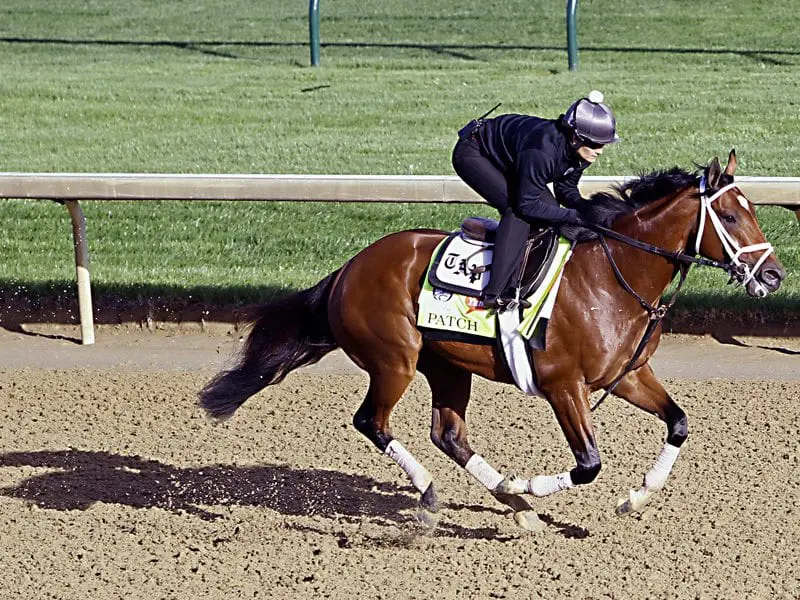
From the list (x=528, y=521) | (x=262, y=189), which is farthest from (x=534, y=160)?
(x=262, y=189)

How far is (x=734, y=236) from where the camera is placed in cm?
534

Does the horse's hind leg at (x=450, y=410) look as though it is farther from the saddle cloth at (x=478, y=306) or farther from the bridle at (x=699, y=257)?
the bridle at (x=699, y=257)

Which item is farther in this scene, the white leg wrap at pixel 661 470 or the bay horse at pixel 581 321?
the white leg wrap at pixel 661 470

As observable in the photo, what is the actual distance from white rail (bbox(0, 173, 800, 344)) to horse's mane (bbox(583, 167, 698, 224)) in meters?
2.27

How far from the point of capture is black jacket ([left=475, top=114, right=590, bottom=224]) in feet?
18.4

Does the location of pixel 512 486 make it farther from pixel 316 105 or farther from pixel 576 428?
pixel 316 105

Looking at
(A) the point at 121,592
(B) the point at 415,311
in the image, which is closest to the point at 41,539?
(A) the point at 121,592

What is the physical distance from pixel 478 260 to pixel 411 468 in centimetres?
102

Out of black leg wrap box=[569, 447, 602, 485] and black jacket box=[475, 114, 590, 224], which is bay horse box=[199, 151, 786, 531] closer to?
black leg wrap box=[569, 447, 602, 485]

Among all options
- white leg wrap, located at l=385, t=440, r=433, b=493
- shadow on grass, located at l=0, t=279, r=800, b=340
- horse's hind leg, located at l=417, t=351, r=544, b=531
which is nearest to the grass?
shadow on grass, located at l=0, t=279, r=800, b=340

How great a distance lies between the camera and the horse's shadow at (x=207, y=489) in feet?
20.9

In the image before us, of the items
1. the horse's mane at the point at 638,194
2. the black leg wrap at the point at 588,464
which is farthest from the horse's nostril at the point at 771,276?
the black leg wrap at the point at 588,464

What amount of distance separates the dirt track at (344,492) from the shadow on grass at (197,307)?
0.63ft

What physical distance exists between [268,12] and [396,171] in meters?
A: 8.74
